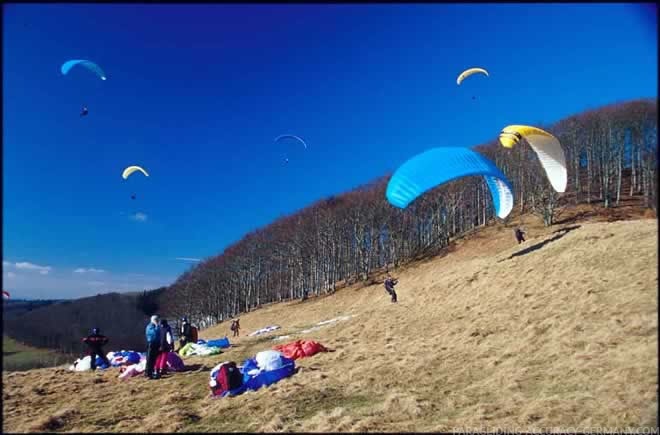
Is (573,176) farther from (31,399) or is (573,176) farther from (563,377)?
(31,399)

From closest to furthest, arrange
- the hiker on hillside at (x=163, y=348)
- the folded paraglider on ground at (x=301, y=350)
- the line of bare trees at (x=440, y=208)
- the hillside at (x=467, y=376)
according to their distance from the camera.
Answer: the hillside at (x=467, y=376)
the hiker on hillside at (x=163, y=348)
the folded paraglider on ground at (x=301, y=350)
the line of bare trees at (x=440, y=208)

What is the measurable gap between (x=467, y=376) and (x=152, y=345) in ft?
24.7

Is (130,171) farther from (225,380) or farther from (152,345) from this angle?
(225,380)

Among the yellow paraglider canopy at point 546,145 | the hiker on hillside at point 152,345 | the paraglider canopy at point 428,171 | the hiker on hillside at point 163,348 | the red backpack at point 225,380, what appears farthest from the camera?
the yellow paraglider canopy at point 546,145

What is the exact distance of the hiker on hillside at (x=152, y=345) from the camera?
1021 cm

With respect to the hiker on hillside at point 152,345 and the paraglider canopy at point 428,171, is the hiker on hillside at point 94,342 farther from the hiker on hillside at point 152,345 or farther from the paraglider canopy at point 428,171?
the paraglider canopy at point 428,171

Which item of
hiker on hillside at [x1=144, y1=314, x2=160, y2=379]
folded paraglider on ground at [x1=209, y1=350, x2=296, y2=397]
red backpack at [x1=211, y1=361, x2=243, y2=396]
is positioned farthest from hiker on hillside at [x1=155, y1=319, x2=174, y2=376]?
red backpack at [x1=211, y1=361, x2=243, y2=396]

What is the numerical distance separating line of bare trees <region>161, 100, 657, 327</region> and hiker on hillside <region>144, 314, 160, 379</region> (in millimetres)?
29243

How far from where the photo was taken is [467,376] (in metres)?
8.52

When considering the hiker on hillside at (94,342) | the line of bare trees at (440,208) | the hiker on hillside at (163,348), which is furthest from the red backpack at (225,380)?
the line of bare trees at (440,208)

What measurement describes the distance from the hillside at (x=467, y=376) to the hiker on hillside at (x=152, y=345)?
1.26 feet

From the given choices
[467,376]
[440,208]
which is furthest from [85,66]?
[440,208]

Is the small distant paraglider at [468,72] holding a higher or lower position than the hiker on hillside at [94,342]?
higher

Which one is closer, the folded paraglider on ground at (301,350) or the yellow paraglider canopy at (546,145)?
the folded paraglider on ground at (301,350)
